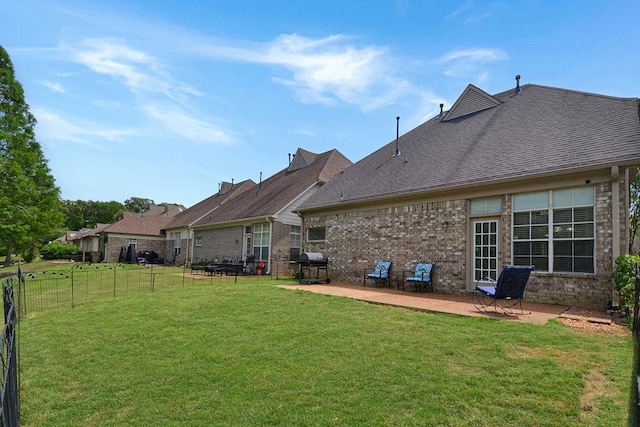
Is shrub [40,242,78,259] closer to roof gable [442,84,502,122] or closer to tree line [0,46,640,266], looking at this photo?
tree line [0,46,640,266]

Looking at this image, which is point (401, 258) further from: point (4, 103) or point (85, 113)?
point (4, 103)

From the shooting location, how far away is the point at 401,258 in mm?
12281

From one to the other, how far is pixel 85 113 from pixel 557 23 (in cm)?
1368

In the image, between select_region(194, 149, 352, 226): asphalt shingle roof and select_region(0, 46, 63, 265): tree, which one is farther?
select_region(0, 46, 63, 265): tree

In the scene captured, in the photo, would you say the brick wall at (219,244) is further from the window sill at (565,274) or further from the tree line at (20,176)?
the window sill at (565,274)

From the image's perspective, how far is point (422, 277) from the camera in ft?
36.0

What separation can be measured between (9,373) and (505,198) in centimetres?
1032

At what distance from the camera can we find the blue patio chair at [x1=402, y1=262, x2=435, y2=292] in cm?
1108

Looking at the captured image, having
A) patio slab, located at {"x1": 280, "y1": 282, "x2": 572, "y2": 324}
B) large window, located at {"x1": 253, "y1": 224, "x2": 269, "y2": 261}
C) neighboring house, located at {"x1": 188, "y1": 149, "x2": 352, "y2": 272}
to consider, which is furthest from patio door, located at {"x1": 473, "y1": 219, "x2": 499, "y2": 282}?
large window, located at {"x1": 253, "y1": 224, "x2": 269, "y2": 261}

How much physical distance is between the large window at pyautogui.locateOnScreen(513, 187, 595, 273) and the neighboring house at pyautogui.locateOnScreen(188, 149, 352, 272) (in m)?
11.6

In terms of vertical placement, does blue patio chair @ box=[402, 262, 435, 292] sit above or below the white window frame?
below

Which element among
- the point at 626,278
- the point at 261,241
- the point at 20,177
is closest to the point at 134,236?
the point at 20,177

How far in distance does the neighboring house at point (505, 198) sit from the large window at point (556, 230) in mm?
23

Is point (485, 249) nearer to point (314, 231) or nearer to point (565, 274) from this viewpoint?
point (565, 274)
